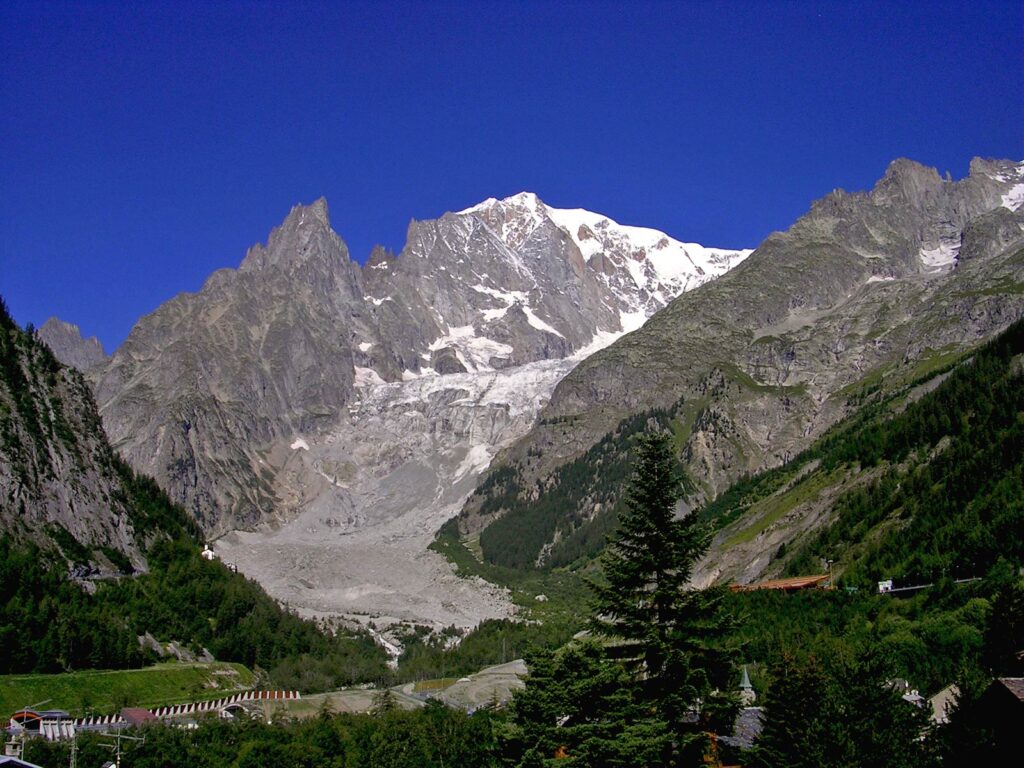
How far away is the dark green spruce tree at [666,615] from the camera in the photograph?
1618 inches

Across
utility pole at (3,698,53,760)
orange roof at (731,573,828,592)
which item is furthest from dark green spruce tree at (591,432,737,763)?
orange roof at (731,573,828,592)

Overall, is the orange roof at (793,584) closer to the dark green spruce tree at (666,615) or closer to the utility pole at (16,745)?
the utility pole at (16,745)

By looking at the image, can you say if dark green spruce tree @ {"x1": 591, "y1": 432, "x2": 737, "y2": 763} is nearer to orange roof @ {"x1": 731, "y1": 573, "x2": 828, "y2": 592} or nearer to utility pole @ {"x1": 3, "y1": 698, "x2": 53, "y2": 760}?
utility pole @ {"x1": 3, "y1": 698, "x2": 53, "y2": 760}

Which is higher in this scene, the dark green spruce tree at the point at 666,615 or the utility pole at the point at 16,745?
the utility pole at the point at 16,745

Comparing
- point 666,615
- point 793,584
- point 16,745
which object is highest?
point 793,584

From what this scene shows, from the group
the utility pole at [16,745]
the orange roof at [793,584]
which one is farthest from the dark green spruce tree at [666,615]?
the orange roof at [793,584]

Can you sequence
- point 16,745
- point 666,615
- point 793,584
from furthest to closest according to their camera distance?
1. point 793,584
2. point 16,745
3. point 666,615

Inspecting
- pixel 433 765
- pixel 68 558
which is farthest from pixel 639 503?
pixel 68 558

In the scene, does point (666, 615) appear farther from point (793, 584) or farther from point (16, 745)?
point (793, 584)

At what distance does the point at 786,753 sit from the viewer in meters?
52.8

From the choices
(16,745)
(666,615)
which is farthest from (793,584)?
(666,615)

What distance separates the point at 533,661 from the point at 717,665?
17.1 m

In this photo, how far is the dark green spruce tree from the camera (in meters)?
41.1

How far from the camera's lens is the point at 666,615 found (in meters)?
42.7
